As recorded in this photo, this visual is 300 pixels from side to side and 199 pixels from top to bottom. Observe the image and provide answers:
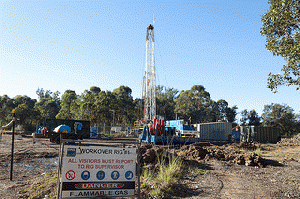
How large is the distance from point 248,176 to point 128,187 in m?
5.59

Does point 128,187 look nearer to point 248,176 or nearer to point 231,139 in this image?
point 248,176

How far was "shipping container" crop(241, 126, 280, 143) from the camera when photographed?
3231 cm

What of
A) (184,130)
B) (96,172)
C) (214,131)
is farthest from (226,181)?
(214,131)

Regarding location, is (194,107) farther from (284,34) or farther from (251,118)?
(284,34)

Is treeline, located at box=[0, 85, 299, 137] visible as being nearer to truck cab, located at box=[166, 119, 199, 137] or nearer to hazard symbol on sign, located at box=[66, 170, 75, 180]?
truck cab, located at box=[166, 119, 199, 137]

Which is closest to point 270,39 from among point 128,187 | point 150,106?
point 128,187

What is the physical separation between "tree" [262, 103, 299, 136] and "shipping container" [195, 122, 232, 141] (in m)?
32.4

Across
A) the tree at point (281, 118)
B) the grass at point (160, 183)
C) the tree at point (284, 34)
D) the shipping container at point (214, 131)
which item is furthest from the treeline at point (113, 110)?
the grass at point (160, 183)

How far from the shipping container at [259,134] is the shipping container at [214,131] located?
405 cm

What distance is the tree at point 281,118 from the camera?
62.5 m

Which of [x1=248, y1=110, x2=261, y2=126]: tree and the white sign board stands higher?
[x1=248, y1=110, x2=261, y2=126]: tree

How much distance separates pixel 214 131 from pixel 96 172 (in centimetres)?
3633

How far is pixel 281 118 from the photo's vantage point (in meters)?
64.0

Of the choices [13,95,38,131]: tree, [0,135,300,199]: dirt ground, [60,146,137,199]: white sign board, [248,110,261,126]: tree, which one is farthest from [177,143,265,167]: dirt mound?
[248,110,261,126]: tree
